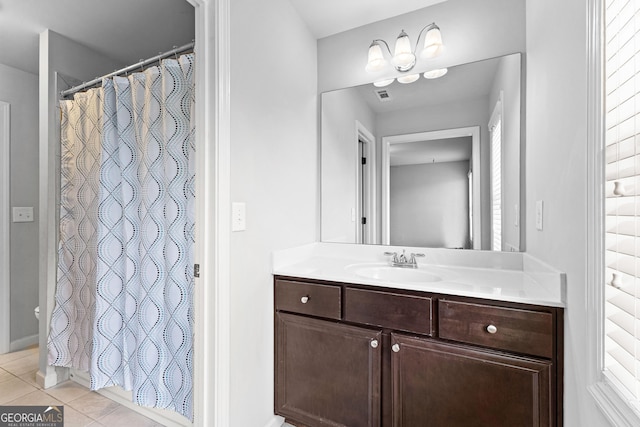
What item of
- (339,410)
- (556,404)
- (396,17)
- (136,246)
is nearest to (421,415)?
(339,410)

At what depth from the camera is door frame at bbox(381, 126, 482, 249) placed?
1.73 m

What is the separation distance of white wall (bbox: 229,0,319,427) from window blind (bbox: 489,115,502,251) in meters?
1.14

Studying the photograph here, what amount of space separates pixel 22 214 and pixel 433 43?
3.61m

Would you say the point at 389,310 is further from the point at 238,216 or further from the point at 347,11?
the point at 347,11

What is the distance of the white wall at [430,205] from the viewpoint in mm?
1771

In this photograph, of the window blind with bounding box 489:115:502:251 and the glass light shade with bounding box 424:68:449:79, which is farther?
the glass light shade with bounding box 424:68:449:79

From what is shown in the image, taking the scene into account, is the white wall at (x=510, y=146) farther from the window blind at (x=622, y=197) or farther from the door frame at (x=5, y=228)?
the door frame at (x=5, y=228)

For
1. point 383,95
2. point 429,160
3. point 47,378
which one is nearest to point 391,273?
point 429,160

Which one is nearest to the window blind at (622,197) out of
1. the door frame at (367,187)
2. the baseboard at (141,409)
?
the door frame at (367,187)

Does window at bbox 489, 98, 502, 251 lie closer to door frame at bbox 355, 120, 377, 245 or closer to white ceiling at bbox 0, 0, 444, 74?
→ door frame at bbox 355, 120, 377, 245

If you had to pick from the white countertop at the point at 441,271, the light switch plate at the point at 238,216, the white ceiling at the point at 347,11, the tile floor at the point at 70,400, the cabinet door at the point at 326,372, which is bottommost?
the tile floor at the point at 70,400

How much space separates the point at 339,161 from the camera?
2127 mm

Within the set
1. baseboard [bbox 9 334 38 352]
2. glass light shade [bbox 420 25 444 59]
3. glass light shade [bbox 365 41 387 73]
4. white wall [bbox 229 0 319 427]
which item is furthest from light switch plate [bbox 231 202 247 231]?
baseboard [bbox 9 334 38 352]

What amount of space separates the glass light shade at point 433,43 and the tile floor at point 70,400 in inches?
107
